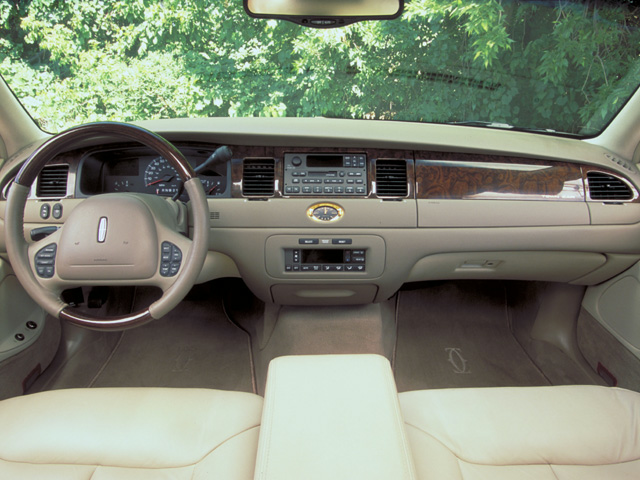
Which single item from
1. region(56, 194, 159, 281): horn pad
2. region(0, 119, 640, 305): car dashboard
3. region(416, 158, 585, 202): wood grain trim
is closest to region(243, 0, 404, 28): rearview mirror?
region(0, 119, 640, 305): car dashboard

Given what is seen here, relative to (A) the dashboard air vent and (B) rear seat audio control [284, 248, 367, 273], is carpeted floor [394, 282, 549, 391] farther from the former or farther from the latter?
(A) the dashboard air vent

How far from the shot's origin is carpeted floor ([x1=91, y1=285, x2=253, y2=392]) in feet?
7.64

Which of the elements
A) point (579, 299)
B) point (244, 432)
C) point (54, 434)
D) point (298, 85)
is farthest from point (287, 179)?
point (579, 299)

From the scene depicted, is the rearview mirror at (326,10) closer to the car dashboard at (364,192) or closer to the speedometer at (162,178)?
the car dashboard at (364,192)

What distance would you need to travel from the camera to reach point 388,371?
3.76ft

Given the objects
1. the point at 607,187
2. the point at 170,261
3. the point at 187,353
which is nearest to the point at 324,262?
the point at 170,261

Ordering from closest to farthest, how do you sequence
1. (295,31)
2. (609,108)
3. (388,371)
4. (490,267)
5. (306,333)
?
(388,371)
(295,31)
(609,108)
(490,267)
(306,333)

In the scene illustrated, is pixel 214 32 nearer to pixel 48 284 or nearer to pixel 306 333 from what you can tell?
pixel 48 284

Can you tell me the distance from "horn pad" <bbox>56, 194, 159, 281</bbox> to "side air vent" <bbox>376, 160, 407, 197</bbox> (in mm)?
938

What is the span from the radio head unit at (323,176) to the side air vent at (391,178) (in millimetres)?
66

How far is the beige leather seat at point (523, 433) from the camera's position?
3.55 ft

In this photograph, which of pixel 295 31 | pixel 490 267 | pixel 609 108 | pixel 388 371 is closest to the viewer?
pixel 388 371

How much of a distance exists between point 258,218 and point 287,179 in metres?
0.21

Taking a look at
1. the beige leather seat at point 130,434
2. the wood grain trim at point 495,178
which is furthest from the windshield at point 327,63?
the beige leather seat at point 130,434
